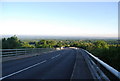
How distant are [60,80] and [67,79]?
49 cm

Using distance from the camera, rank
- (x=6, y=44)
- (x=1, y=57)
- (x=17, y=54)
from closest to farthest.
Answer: (x=1, y=57) → (x=17, y=54) → (x=6, y=44)

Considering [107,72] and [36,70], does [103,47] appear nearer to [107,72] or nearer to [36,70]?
[36,70]

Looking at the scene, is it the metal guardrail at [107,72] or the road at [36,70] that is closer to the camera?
the metal guardrail at [107,72]

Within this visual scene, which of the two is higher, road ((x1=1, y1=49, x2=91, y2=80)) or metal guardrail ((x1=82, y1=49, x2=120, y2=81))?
metal guardrail ((x1=82, y1=49, x2=120, y2=81))

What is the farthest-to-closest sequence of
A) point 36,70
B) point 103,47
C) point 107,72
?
point 103,47
point 36,70
point 107,72

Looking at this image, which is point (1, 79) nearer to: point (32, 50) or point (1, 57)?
point (1, 57)

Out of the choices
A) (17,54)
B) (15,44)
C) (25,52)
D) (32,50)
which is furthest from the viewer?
(15,44)

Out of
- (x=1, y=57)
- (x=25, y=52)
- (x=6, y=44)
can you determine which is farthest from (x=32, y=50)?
(x=1, y=57)

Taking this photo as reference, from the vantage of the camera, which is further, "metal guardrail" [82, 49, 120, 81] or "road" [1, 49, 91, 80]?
"road" [1, 49, 91, 80]

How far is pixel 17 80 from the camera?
8.48 m

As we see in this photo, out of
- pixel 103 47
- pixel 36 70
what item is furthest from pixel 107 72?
pixel 103 47

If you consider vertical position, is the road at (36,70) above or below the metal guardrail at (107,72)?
below

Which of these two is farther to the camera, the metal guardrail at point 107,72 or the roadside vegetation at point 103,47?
the roadside vegetation at point 103,47

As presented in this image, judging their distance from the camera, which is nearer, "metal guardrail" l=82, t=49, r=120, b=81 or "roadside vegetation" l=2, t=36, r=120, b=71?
"metal guardrail" l=82, t=49, r=120, b=81
